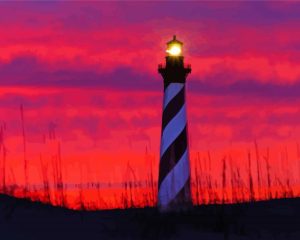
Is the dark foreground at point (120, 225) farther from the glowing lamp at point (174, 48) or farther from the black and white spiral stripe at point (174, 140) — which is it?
the glowing lamp at point (174, 48)

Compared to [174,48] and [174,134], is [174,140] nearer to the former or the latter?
[174,134]

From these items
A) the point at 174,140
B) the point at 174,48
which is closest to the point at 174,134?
the point at 174,140

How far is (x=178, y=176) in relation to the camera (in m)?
13.8

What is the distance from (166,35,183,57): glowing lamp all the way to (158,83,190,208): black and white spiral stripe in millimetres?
854

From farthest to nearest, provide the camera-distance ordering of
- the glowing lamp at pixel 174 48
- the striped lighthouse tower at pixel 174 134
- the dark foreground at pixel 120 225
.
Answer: the glowing lamp at pixel 174 48 → the striped lighthouse tower at pixel 174 134 → the dark foreground at pixel 120 225

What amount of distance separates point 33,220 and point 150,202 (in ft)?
9.45

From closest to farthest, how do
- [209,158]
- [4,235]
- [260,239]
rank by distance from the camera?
[4,235] < [260,239] < [209,158]

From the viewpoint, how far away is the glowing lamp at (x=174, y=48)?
48.1 ft

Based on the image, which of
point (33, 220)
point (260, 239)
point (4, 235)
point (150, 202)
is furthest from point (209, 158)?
point (4, 235)

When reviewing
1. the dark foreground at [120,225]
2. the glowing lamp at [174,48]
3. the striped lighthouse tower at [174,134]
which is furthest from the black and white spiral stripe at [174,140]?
the dark foreground at [120,225]

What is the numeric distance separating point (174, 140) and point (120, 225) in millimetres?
7192

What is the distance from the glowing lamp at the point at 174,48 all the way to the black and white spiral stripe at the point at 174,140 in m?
0.85

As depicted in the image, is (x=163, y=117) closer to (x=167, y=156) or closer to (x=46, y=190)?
(x=167, y=156)

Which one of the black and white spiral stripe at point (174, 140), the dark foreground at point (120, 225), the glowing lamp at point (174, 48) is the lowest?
the dark foreground at point (120, 225)
